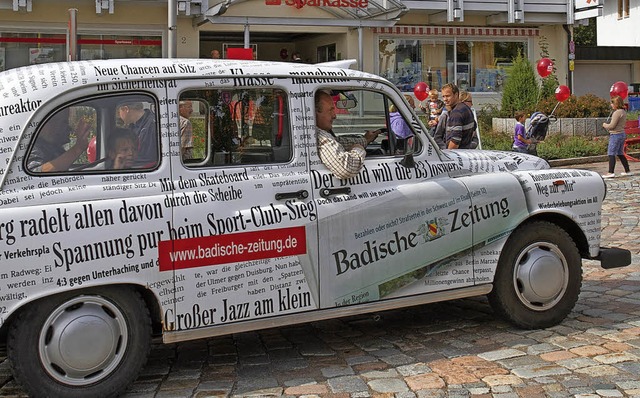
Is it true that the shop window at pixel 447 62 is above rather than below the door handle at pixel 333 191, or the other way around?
above

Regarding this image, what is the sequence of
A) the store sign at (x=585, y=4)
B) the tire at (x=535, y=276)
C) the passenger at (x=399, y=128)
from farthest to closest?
the store sign at (x=585, y=4) → the tire at (x=535, y=276) → the passenger at (x=399, y=128)

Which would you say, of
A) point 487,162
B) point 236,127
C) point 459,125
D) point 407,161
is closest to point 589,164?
point 459,125

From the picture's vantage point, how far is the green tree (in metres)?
24.7

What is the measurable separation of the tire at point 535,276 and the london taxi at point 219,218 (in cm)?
1

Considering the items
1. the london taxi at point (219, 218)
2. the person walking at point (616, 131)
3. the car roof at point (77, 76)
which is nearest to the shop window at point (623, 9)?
the person walking at point (616, 131)

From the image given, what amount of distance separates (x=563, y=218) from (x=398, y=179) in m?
1.46

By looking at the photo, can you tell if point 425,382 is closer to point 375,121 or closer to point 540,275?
point 540,275

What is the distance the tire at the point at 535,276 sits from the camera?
6.20 metres

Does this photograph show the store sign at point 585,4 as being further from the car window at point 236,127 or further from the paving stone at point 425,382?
the paving stone at point 425,382

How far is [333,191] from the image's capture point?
555 centimetres

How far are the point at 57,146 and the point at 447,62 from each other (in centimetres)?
2417

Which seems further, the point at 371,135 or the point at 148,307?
the point at 371,135

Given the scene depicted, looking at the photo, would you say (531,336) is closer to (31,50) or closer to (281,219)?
(281,219)

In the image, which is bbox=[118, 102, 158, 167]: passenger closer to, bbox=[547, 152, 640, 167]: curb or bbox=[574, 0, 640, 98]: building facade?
bbox=[547, 152, 640, 167]: curb
